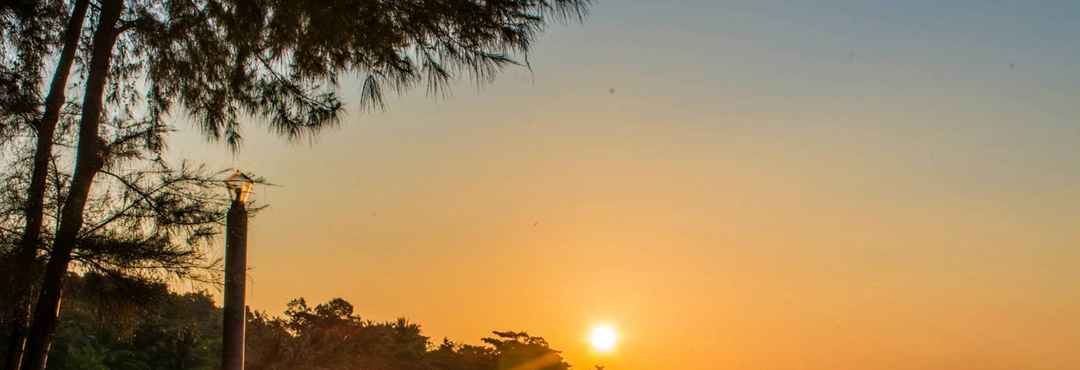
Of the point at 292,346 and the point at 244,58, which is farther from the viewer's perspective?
the point at 292,346

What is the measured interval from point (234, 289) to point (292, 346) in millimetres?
15327

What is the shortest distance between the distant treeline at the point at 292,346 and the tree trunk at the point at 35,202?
507 centimetres

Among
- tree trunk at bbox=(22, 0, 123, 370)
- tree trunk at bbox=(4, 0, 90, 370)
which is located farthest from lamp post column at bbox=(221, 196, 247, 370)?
tree trunk at bbox=(4, 0, 90, 370)

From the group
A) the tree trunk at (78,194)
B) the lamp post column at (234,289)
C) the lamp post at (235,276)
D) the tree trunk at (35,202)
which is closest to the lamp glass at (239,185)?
the lamp post at (235,276)

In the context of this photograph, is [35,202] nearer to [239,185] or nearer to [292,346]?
[239,185]

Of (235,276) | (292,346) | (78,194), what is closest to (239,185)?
(235,276)

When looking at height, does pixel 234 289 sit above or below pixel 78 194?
below

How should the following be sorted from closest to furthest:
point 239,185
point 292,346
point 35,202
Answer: point 35,202, point 239,185, point 292,346

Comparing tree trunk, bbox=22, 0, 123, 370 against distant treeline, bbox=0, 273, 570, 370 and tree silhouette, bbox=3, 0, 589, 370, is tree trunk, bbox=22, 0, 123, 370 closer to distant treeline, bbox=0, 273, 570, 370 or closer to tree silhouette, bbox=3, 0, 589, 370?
tree silhouette, bbox=3, 0, 589, 370

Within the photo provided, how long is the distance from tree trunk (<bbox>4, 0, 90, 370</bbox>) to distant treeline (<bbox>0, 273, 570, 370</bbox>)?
5067 mm

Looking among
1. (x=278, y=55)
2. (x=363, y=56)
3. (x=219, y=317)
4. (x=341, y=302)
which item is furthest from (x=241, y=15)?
(x=219, y=317)

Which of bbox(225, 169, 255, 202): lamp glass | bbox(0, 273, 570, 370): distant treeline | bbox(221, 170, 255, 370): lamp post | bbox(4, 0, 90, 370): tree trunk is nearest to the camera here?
bbox(4, 0, 90, 370): tree trunk

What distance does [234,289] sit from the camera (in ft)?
30.8

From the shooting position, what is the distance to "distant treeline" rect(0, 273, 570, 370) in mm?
19359
